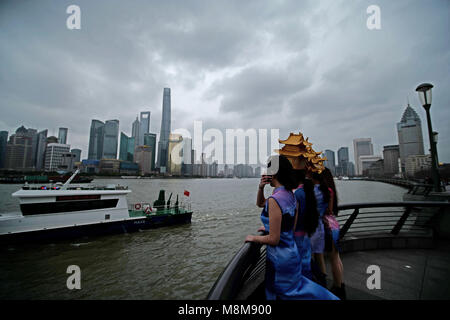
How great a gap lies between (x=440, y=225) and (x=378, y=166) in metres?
162

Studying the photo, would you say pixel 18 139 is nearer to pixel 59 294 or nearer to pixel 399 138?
pixel 59 294

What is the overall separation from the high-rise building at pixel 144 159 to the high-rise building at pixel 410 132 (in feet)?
453

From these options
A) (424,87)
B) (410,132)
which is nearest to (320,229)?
(424,87)

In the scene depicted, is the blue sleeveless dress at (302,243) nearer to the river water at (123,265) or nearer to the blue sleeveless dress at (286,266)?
the blue sleeveless dress at (286,266)

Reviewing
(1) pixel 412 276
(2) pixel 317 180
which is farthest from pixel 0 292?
(1) pixel 412 276

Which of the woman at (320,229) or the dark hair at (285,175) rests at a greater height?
the dark hair at (285,175)

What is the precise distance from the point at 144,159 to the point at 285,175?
5692 inches

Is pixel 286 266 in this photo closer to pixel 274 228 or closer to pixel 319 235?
pixel 274 228

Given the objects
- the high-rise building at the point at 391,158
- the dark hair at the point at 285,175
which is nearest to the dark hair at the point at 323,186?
the dark hair at the point at 285,175

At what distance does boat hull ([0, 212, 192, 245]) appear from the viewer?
994cm

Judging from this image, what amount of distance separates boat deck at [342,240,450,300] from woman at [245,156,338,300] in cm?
154

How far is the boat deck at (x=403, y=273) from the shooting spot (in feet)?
8.80

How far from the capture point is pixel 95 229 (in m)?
11.7

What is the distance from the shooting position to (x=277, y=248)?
5.75 ft
